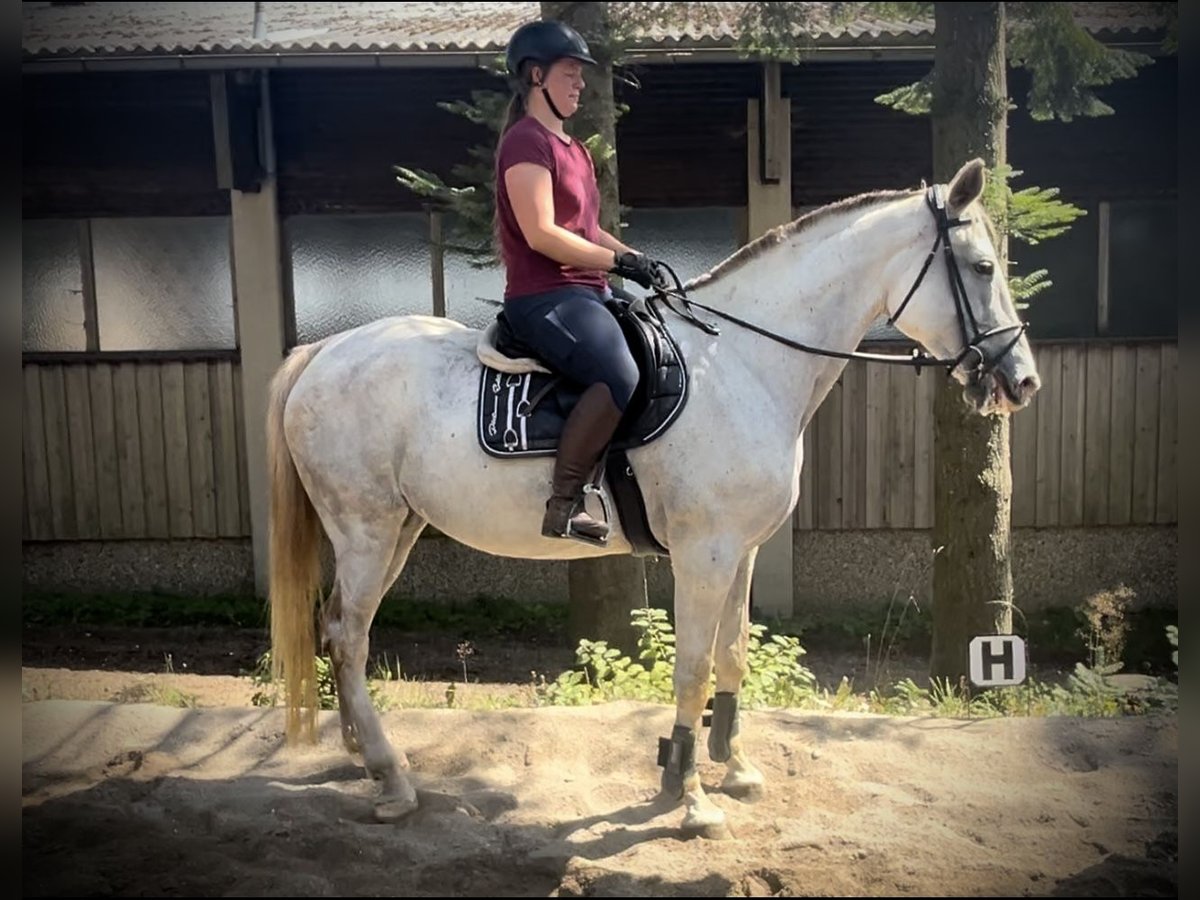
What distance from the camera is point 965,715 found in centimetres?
473

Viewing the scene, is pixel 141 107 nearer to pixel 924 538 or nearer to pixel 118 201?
pixel 118 201

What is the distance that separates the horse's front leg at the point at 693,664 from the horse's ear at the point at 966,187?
1415 millimetres

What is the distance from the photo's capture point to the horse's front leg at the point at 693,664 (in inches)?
132

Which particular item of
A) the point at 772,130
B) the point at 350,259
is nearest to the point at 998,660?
the point at 772,130

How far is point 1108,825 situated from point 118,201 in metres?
7.01

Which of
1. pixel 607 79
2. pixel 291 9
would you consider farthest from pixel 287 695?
pixel 291 9

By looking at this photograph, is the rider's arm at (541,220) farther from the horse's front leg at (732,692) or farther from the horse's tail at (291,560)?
the horse's front leg at (732,692)

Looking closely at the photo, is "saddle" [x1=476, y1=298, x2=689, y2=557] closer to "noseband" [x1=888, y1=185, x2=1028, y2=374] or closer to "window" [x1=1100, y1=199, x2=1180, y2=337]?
"noseband" [x1=888, y1=185, x2=1028, y2=374]

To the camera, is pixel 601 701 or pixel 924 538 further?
pixel 924 538

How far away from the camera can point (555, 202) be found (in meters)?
3.31

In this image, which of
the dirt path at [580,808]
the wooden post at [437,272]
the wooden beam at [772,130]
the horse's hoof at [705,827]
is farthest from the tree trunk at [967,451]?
the wooden post at [437,272]

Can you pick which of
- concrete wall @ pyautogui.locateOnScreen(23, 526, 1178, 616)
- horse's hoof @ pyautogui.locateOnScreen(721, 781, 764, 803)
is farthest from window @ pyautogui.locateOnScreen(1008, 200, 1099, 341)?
horse's hoof @ pyautogui.locateOnScreen(721, 781, 764, 803)

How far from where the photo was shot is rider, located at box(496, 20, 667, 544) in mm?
3182

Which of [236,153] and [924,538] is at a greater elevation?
[236,153]
